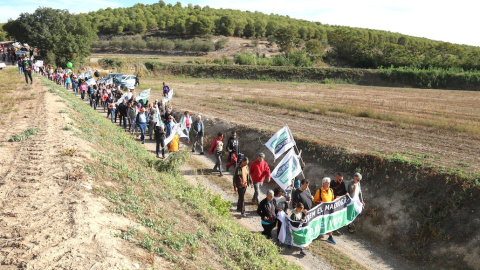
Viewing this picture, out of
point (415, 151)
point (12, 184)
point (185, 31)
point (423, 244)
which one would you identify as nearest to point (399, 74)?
point (415, 151)

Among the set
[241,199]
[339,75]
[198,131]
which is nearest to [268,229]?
[241,199]

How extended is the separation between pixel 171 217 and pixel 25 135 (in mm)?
6775

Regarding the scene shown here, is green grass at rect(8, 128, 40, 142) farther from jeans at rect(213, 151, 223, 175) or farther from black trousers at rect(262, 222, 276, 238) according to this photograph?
black trousers at rect(262, 222, 276, 238)

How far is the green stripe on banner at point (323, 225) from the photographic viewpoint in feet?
30.7

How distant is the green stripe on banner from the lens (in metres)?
9.36

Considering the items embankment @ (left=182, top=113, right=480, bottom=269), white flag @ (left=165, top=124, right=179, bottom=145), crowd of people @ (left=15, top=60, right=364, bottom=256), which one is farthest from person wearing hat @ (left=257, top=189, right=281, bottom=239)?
white flag @ (left=165, top=124, right=179, bottom=145)

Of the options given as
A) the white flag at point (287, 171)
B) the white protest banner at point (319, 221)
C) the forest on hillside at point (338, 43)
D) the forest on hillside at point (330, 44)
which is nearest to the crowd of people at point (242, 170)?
the white protest banner at point (319, 221)

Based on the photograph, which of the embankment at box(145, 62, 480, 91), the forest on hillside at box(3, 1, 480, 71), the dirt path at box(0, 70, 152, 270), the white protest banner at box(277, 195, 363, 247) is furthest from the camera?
the forest on hillside at box(3, 1, 480, 71)

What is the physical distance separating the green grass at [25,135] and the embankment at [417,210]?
10221mm

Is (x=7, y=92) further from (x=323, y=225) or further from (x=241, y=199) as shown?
(x=323, y=225)

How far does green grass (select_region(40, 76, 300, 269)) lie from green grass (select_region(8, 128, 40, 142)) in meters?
1.52

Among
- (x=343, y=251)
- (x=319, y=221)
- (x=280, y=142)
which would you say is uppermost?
(x=280, y=142)

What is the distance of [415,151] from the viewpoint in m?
14.3

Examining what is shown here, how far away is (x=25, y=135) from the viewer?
36.8 ft
